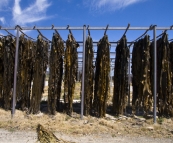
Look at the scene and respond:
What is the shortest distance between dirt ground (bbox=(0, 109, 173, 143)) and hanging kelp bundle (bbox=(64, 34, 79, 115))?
0.49 metres

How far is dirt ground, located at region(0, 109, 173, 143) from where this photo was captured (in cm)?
549

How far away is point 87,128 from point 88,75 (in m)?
2.00

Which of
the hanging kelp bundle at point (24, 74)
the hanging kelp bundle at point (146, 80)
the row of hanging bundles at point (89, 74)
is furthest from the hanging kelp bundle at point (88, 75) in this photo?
the hanging kelp bundle at point (24, 74)

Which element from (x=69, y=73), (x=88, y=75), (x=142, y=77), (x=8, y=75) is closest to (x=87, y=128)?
(x=88, y=75)

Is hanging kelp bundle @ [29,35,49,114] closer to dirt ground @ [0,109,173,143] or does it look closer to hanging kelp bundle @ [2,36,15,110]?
dirt ground @ [0,109,173,143]

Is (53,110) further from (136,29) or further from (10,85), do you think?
(136,29)

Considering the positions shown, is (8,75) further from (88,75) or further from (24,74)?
(88,75)

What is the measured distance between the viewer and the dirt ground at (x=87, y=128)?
5.49 meters

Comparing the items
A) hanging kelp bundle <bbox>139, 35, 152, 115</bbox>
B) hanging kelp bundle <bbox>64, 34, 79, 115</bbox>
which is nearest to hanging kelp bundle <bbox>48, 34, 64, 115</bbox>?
hanging kelp bundle <bbox>64, 34, 79, 115</bbox>

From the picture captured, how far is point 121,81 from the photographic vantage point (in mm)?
7875

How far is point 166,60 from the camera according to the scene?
7621 millimetres

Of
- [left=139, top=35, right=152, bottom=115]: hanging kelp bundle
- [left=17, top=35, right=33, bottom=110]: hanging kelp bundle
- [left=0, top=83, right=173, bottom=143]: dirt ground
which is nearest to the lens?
[left=0, top=83, right=173, bottom=143]: dirt ground

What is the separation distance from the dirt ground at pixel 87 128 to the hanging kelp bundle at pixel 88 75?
46 centimetres

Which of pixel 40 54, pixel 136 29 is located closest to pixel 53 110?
pixel 40 54
